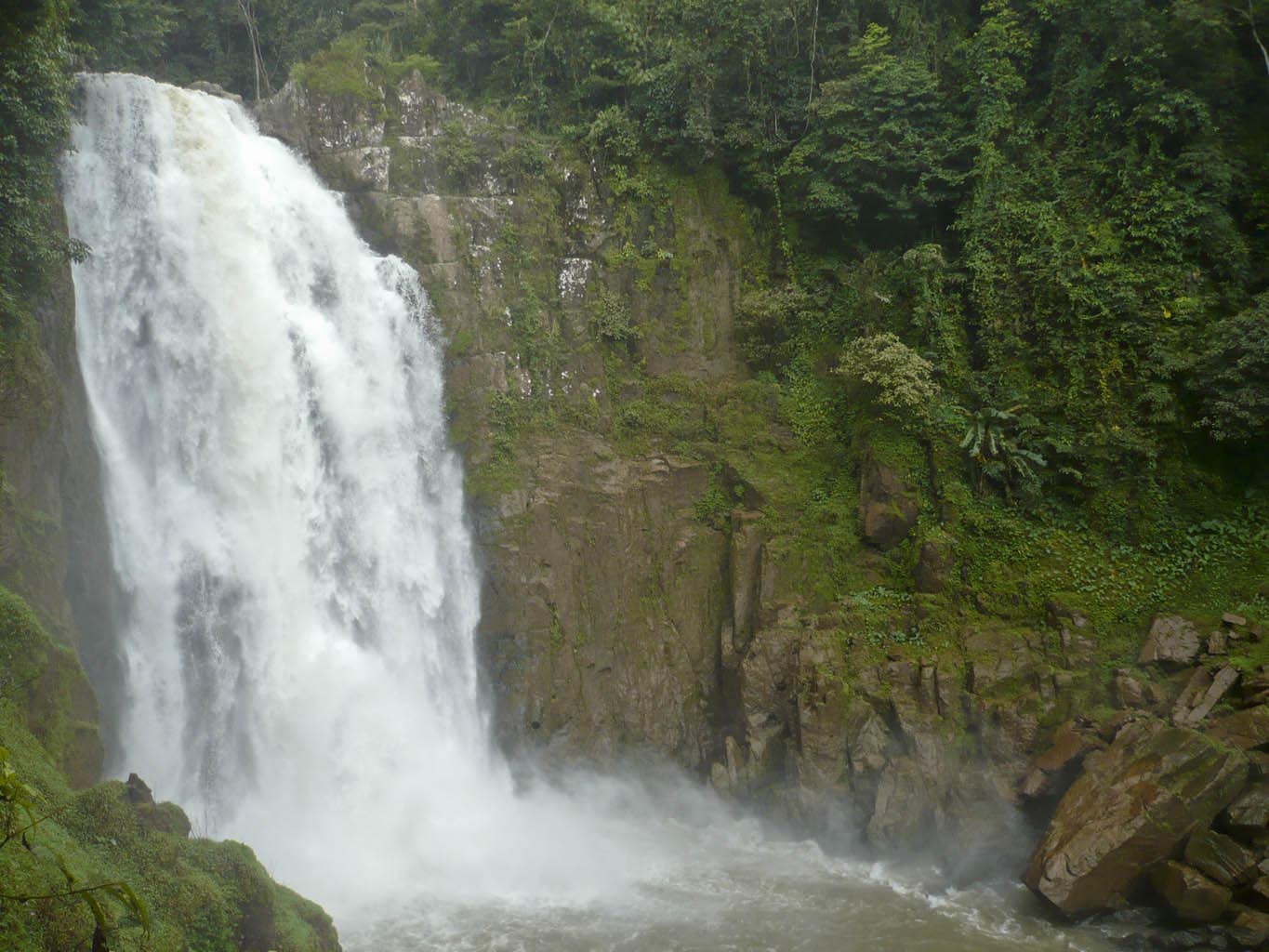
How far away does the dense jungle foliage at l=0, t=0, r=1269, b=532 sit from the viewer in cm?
1730

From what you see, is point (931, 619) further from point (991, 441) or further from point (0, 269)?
point (0, 269)

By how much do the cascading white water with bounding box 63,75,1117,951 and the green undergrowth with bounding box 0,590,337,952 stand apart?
329 centimetres

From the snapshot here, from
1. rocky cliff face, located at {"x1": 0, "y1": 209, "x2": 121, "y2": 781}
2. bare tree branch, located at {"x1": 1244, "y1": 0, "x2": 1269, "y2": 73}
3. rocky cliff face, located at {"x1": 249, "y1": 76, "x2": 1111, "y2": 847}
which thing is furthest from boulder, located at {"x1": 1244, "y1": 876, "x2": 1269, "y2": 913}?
rocky cliff face, located at {"x1": 0, "y1": 209, "x2": 121, "y2": 781}

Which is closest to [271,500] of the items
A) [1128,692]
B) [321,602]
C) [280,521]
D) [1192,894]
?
[280,521]

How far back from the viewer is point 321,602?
56.3ft

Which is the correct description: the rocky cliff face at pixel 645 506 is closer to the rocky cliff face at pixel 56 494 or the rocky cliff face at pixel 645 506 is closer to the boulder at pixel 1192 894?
the boulder at pixel 1192 894

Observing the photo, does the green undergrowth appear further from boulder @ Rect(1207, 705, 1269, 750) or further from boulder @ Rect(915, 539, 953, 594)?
boulder @ Rect(1207, 705, 1269, 750)

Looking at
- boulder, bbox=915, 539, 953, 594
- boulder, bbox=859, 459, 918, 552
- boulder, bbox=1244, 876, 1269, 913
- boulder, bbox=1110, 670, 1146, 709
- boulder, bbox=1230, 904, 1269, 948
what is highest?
boulder, bbox=859, 459, 918, 552

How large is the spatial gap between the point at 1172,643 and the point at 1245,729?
1.90 metres

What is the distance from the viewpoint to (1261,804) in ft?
→ 43.3

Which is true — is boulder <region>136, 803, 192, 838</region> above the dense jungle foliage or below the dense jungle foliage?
below

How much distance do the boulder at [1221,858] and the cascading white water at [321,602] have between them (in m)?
2.79

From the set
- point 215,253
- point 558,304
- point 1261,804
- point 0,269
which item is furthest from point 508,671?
point 1261,804

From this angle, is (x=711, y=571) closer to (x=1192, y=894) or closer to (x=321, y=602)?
(x=321, y=602)
